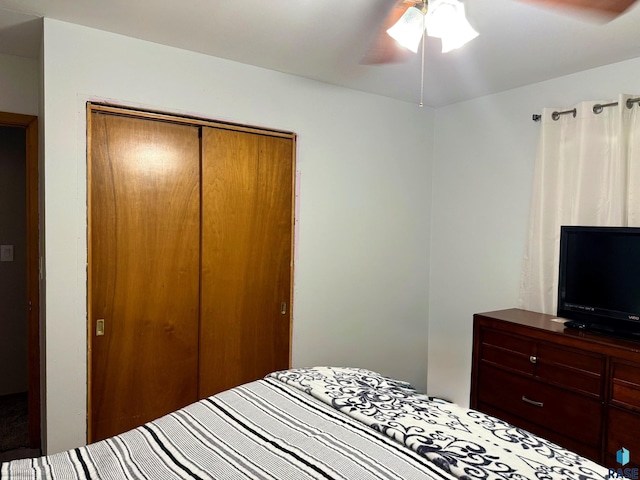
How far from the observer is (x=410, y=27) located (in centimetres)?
180

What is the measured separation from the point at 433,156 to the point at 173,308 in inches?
98.2

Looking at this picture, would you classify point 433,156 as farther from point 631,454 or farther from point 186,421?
point 186,421

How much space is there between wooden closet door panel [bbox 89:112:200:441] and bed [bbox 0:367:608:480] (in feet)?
3.67

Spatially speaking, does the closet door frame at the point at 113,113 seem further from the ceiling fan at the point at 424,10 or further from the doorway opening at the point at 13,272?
A: the doorway opening at the point at 13,272

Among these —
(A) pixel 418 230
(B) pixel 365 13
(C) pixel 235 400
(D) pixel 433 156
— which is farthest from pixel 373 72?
(C) pixel 235 400

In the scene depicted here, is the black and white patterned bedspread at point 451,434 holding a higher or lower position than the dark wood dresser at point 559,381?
higher

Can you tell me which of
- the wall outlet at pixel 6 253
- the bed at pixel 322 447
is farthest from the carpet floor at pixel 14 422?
the bed at pixel 322 447

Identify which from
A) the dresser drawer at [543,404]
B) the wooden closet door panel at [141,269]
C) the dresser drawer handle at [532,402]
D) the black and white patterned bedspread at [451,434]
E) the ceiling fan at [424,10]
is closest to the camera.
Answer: the black and white patterned bedspread at [451,434]

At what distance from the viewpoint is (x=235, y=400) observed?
1.64 metres

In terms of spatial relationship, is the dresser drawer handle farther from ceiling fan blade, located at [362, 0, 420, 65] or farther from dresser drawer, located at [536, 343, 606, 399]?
ceiling fan blade, located at [362, 0, 420, 65]

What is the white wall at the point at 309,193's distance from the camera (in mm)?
2303

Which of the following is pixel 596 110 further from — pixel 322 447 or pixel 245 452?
pixel 245 452

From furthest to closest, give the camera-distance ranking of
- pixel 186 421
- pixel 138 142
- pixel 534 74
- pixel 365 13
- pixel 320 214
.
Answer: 1. pixel 320 214
2. pixel 534 74
3. pixel 138 142
4. pixel 365 13
5. pixel 186 421

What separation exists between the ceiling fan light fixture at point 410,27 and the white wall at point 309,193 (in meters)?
1.33
